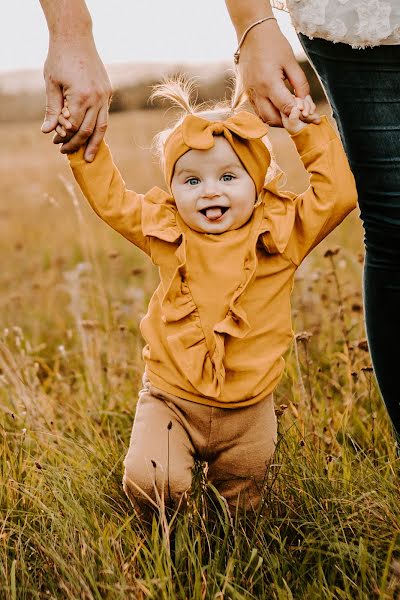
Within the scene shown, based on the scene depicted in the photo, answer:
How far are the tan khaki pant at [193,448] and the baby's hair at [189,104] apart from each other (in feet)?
2.30

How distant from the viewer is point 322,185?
2.27 metres

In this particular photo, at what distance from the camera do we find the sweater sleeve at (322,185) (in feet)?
7.41

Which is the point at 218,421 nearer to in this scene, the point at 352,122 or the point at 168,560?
the point at 168,560

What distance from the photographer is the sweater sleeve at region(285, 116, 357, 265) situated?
226 cm

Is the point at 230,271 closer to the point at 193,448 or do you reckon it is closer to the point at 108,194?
the point at 108,194

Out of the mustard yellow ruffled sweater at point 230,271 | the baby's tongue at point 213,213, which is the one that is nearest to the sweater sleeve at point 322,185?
the mustard yellow ruffled sweater at point 230,271

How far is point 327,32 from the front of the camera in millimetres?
2123

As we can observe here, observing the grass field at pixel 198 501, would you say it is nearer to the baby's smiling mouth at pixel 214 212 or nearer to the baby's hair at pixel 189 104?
the baby's hair at pixel 189 104

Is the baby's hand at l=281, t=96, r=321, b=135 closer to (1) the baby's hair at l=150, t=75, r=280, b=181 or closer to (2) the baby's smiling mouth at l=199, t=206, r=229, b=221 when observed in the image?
(1) the baby's hair at l=150, t=75, r=280, b=181

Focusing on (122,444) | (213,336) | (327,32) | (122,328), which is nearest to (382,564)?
(213,336)

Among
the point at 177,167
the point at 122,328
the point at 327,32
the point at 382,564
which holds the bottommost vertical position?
the point at 382,564

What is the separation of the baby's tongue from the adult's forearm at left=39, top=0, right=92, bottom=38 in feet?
1.80

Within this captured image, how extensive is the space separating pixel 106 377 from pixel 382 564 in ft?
5.53

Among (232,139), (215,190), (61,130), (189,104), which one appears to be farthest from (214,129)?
(61,130)
